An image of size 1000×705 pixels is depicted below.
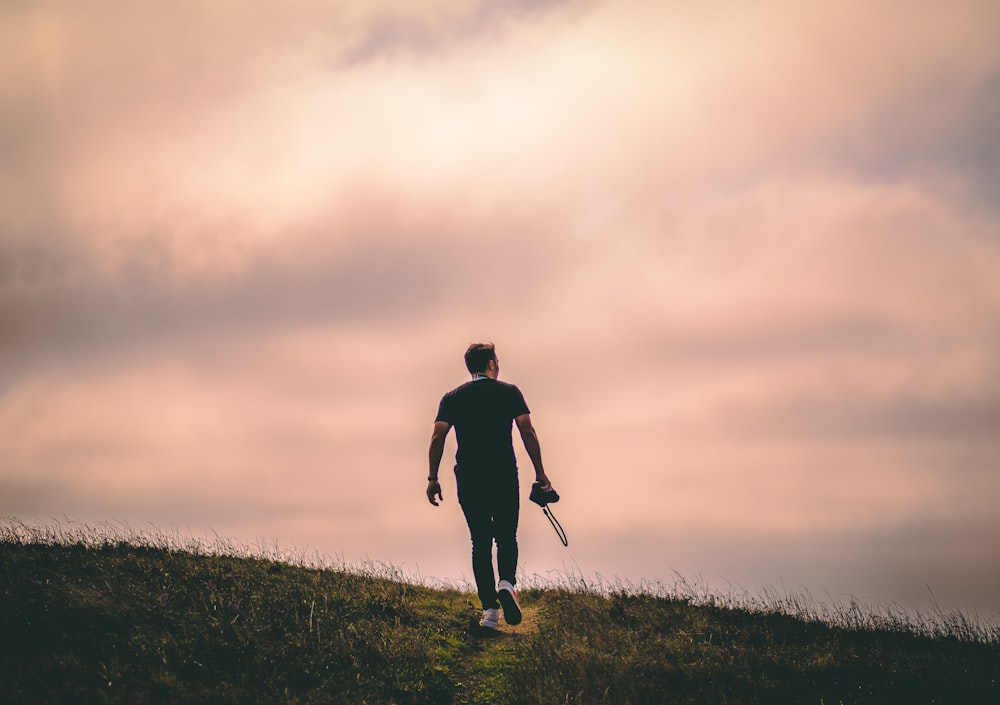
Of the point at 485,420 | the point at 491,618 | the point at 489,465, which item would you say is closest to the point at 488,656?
the point at 491,618

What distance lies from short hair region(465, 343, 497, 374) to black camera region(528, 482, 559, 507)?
1.62 metres

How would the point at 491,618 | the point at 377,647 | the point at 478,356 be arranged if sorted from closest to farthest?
1. the point at 377,647
2. the point at 478,356
3. the point at 491,618

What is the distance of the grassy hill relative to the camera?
308 inches

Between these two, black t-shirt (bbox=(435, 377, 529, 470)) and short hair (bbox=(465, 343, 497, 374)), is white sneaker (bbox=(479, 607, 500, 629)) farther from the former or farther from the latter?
short hair (bbox=(465, 343, 497, 374))

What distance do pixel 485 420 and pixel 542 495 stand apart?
119 cm

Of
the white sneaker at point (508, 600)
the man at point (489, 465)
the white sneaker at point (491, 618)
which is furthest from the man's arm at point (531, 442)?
the white sneaker at point (491, 618)

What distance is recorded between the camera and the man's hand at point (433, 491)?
9.62 meters

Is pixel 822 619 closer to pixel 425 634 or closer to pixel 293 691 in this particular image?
pixel 425 634

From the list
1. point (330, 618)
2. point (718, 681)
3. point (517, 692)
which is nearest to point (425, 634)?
point (330, 618)

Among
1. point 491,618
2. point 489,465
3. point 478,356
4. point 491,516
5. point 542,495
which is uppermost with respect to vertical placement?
point 478,356

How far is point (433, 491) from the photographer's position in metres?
9.67

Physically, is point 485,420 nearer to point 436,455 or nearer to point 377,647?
point 436,455

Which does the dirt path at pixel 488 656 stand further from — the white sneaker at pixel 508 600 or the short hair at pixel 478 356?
the short hair at pixel 478 356

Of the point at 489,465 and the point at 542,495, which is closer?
the point at 489,465
